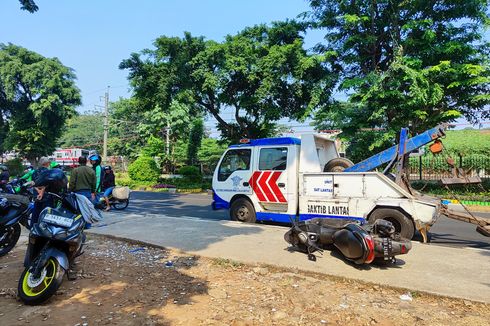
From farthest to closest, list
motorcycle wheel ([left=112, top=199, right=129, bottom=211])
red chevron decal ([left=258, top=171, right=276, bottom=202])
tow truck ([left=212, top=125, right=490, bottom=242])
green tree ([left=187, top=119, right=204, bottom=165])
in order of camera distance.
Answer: green tree ([left=187, top=119, right=204, bottom=165]) < motorcycle wheel ([left=112, top=199, right=129, bottom=211]) < red chevron decal ([left=258, top=171, right=276, bottom=202]) < tow truck ([left=212, top=125, right=490, bottom=242])

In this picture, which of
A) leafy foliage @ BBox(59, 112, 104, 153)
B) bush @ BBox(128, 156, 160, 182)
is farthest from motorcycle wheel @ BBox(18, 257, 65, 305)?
leafy foliage @ BBox(59, 112, 104, 153)

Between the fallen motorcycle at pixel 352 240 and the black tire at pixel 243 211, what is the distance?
2.86 meters

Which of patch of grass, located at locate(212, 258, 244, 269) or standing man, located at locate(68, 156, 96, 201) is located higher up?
standing man, located at locate(68, 156, 96, 201)

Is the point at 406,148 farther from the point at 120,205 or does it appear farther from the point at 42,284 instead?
the point at 120,205

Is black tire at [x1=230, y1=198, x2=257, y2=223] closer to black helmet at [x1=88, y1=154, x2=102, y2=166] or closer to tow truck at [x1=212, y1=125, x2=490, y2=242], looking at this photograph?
tow truck at [x1=212, y1=125, x2=490, y2=242]

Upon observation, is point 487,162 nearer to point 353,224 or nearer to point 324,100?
point 324,100

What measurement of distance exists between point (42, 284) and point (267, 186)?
5.27m

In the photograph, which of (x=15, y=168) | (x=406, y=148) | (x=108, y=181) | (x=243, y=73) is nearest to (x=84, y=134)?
(x=15, y=168)

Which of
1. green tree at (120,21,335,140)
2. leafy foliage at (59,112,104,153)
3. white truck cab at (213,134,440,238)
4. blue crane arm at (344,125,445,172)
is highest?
leafy foliage at (59,112,104,153)

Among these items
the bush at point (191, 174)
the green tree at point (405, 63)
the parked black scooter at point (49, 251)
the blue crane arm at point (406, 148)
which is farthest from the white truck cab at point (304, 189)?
the bush at point (191, 174)

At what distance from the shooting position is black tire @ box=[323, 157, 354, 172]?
7936 millimetres

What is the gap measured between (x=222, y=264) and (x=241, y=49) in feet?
50.3

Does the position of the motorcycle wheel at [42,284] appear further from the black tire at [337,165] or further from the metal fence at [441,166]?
the metal fence at [441,166]

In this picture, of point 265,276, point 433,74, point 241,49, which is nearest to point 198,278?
point 265,276
